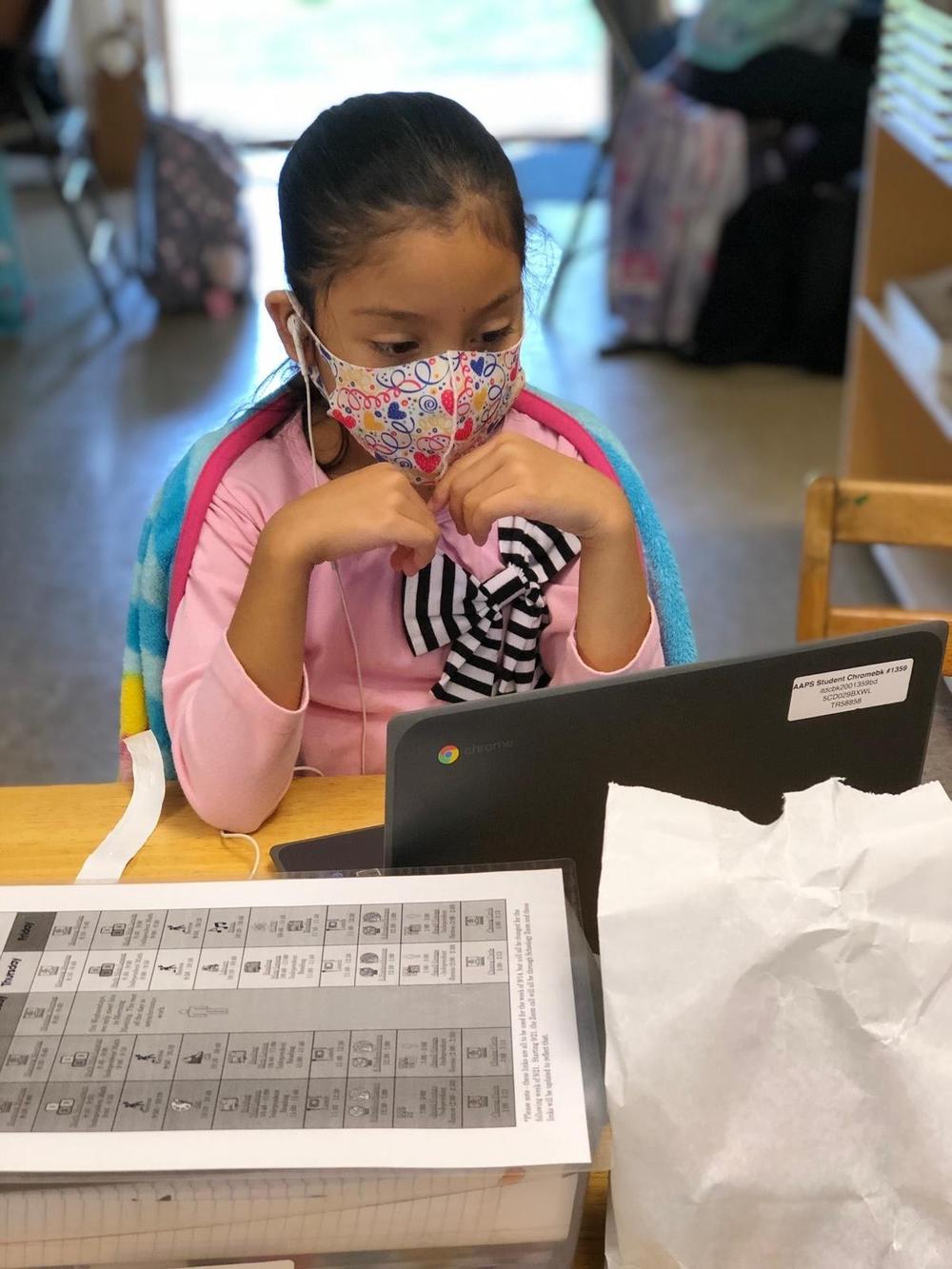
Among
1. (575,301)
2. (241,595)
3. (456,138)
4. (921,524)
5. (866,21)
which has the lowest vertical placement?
(575,301)

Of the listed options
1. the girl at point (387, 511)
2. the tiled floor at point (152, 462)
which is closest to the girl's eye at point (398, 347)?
the girl at point (387, 511)

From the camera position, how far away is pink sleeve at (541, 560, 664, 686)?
100cm

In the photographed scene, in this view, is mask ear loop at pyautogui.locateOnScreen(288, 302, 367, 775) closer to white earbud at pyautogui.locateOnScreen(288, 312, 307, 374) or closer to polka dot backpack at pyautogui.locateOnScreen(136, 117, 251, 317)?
white earbud at pyautogui.locateOnScreen(288, 312, 307, 374)

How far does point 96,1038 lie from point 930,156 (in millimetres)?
2049

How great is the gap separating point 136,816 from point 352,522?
0.24 metres

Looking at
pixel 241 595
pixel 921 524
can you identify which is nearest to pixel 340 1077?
pixel 241 595

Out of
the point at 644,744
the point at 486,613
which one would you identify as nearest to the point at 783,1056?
the point at 644,744

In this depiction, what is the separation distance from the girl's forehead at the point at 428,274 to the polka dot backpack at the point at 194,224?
311 cm

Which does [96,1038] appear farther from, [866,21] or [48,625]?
[866,21]

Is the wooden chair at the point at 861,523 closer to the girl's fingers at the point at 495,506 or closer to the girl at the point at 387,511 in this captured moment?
the girl at the point at 387,511

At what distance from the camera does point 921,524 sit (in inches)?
49.2

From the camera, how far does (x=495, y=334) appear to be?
101cm

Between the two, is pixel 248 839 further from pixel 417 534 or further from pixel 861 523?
pixel 861 523

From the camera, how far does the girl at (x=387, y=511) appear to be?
2.98 feet
